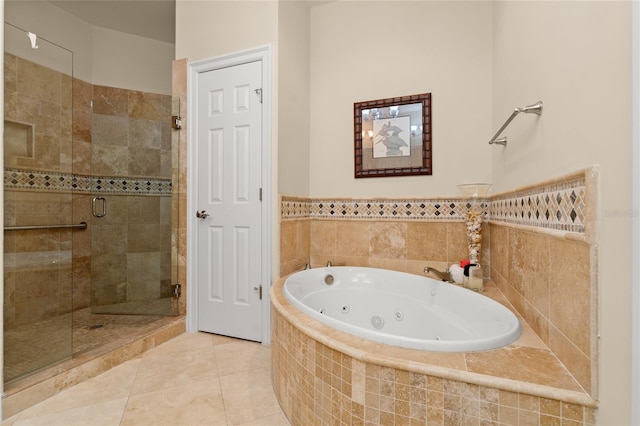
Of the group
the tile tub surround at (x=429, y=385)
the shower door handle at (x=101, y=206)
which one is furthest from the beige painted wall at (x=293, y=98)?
the shower door handle at (x=101, y=206)

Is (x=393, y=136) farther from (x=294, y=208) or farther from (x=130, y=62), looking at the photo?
(x=130, y=62)

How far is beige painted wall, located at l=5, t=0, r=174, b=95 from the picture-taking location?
8.43 feet

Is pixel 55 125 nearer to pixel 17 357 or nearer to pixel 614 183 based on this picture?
pixel 17 357

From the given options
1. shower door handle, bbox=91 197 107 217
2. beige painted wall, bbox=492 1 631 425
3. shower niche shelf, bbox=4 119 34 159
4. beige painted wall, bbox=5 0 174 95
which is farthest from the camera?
shower door handle, bbox=91 197 107 217

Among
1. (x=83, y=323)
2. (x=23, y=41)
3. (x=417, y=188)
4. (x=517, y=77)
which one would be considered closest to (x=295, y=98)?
(x=417, y=188)

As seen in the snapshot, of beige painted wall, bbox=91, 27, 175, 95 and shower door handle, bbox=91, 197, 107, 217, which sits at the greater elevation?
beige painted wall, bbox=91, 27, 175, 95

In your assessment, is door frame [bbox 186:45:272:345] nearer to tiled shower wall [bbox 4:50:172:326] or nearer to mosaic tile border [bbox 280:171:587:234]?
mosaic tile border [bbox 280:171:587:234]

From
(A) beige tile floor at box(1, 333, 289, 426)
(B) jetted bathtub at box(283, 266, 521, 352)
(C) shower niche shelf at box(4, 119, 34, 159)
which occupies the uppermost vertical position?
(C) shower niche shelf at box(4, 119, 34, 159)

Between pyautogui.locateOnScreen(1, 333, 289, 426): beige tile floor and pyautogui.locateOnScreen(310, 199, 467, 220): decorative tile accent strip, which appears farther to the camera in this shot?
pyautogui.locateOnScreen(310, 199, 467, 220): decorative tile accent strip

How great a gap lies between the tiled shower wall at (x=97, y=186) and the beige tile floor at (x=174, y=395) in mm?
647

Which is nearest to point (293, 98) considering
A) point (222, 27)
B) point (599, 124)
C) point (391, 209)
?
point (222, 27)

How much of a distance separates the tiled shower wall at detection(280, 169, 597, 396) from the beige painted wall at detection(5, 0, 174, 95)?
2.07m

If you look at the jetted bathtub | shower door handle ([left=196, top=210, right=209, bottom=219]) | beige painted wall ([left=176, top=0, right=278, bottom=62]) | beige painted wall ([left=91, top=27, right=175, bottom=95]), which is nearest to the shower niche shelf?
shower door handle ([left=196, top=210, right=209, bottom=219])

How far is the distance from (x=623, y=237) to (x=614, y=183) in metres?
0.13
